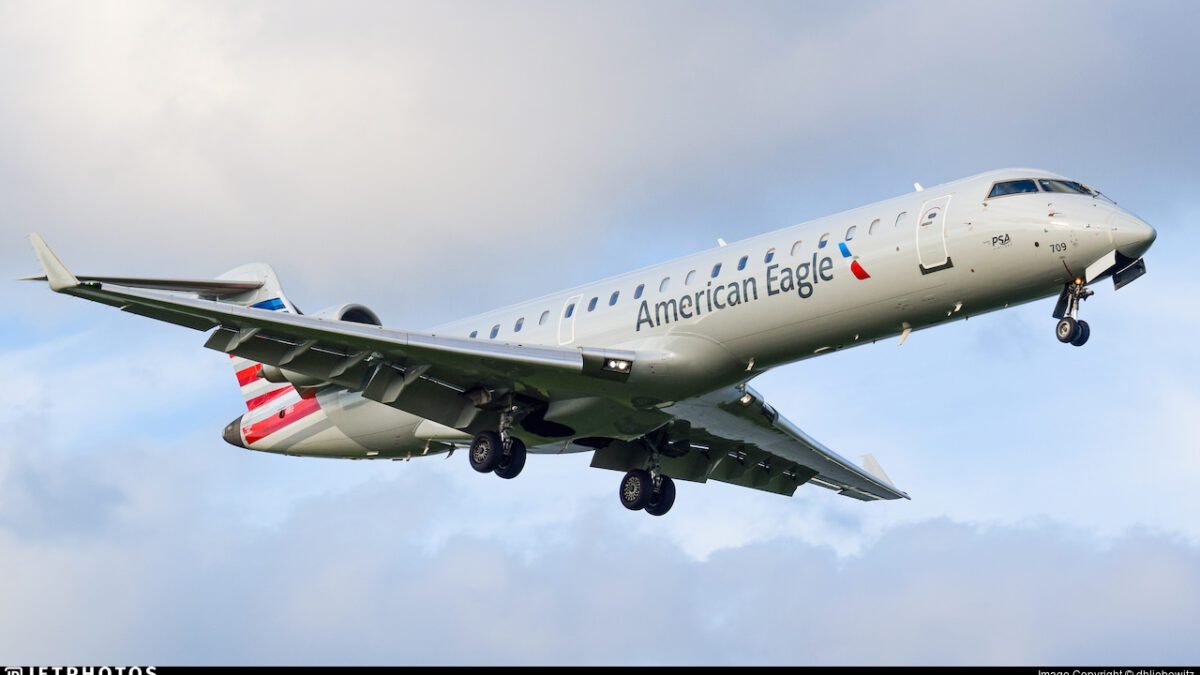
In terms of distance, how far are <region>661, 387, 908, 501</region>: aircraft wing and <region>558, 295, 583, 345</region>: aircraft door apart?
2.25 metres

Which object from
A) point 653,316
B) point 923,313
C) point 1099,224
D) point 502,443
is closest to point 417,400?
point 502,443

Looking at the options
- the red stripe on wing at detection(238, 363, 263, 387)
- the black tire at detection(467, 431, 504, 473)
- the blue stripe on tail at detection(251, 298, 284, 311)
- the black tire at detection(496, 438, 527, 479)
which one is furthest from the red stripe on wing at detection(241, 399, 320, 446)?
the black tire at detection(496, 438, 527, 479)

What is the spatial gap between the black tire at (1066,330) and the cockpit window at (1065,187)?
2.14 meters

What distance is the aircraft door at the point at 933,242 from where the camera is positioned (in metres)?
26.5

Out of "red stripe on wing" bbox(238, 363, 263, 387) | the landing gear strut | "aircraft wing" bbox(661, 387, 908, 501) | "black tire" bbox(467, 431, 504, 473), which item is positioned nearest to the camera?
"black tire" bbox(467, 431, 504, 473)

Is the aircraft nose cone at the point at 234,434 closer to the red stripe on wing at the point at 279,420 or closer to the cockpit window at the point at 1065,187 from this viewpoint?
the red stripe on wing at the point at 279,420

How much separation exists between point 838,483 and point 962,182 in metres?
11.2

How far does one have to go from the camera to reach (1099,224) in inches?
1013

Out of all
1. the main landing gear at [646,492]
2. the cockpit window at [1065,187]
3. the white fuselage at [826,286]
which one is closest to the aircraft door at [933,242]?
the white fuselage at [826,286]

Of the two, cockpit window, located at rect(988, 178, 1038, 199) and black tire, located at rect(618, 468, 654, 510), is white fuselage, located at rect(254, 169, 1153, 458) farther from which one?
black tire, located at rect(618, 468, 654, 510)

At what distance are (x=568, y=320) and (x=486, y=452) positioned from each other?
2.85m

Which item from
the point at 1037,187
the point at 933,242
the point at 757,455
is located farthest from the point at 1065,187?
the point at 757,455

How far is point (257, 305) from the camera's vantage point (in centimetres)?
3453

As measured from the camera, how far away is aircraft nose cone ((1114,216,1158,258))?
2548 centimetres
